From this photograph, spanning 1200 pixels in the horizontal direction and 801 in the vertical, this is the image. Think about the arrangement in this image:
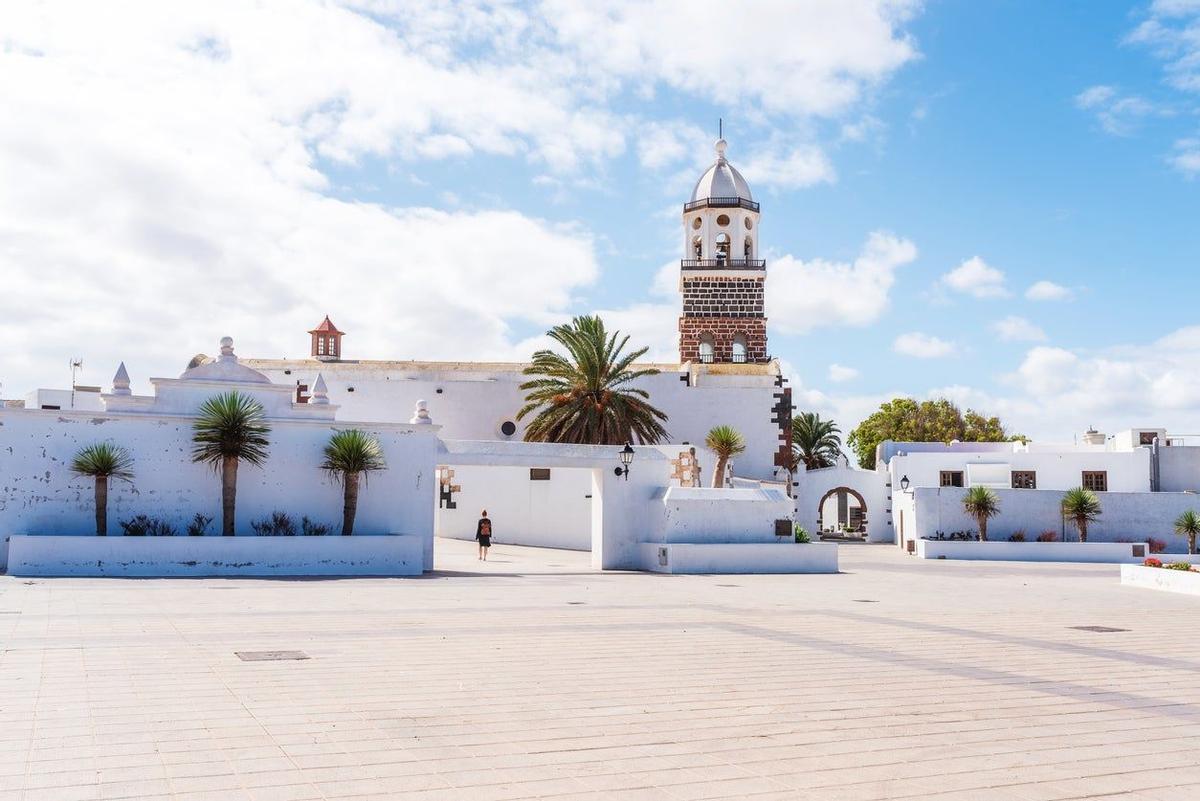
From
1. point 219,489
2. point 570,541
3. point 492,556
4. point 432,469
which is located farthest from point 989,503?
point 219,489

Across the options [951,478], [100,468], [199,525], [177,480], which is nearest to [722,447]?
[951,478]

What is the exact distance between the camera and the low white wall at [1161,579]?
61.9 feet

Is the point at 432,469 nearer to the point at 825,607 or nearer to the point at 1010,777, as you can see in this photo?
the point at 825,607

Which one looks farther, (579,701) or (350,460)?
(350,460)

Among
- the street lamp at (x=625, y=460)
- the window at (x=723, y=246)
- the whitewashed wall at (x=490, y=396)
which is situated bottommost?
the street lamp at (x=625, y=460)

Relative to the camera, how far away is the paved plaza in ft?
17.2

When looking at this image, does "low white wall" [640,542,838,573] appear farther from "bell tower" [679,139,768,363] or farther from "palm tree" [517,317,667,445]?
"bell tower" [679,139,768,363]

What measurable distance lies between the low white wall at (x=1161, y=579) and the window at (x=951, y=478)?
1836 cm

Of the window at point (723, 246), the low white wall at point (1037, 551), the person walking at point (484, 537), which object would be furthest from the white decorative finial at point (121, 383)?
the window at point (723, 246)

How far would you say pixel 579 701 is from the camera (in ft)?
23.6

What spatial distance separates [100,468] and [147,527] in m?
1.44

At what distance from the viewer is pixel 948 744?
6.18 meters

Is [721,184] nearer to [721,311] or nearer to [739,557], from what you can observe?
[721,311]

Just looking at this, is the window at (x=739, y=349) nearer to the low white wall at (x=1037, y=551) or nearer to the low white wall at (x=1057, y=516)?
the low white wall at (x=1057, y=516)
